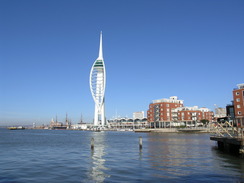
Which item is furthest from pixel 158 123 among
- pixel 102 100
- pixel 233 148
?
pixel 233 148

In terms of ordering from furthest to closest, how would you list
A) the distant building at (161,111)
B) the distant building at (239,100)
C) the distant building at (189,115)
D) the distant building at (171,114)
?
1. the distant building at (161,111)
2. the distant building at (171,114)
3. the distant building at (189,115)
4. the distant building at (239,100)

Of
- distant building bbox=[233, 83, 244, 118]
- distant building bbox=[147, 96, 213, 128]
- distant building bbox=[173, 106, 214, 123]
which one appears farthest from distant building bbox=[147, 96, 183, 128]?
distant building bbox=[233, 83, 244, 118]

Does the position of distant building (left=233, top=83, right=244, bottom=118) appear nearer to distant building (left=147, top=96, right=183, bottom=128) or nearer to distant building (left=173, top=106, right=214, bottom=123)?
distant building (left=173, top=106, right=214, bottom=123)

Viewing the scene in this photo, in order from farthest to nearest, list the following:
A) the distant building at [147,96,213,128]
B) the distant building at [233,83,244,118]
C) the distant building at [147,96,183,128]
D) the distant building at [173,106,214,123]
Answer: the distant building at [147,96,183,128] < the distant building at [147,96,213,128] < the distant building at [173,106,214,123] < the distant building at [233,83,244,118]

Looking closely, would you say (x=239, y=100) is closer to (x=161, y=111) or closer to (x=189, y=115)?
(x=189, y=115)

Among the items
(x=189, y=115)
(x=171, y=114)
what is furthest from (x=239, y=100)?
(x=171, y=114)

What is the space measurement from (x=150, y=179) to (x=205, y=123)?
136 meters

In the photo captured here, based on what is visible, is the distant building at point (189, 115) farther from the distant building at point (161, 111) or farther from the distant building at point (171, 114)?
the distant building at point (161, 111)

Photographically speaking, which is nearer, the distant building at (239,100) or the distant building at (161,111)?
the distant building at (239,100)

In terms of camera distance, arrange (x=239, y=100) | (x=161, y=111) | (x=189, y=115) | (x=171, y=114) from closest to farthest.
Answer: (x=239, y=100), (x=189, y=115), (x=161, y=111), (x=171, y=114)

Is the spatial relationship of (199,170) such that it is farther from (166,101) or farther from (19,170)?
(166,101)

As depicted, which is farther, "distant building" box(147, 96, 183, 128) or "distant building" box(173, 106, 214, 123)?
"distant building" box(147, 96, 183, 128)

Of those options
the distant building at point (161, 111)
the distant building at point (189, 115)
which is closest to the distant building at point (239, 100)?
the distant building at point (189, 115)

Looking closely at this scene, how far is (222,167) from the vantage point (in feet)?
75.9
